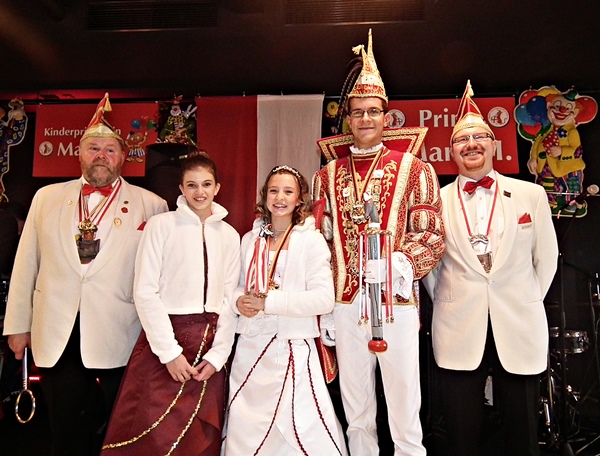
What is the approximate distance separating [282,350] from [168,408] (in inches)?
25.0

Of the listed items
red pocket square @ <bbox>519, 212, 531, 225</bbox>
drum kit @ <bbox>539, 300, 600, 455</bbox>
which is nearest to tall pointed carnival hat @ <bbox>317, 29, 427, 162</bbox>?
red pocket square @ <bbox>519, 212, 531, 225</bbox>

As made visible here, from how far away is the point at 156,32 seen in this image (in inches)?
177

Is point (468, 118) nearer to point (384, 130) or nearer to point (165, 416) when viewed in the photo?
point (384, 130)

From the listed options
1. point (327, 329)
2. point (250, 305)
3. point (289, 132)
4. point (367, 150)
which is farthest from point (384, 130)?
point (289, 132)

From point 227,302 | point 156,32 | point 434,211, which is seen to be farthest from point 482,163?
point 156,32

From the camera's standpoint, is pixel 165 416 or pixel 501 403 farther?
pixel 501 403

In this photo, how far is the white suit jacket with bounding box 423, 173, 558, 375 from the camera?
284 centimetres

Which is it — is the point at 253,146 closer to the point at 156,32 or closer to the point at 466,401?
the point at 156,32

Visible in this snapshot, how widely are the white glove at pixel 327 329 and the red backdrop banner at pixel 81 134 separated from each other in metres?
3.03

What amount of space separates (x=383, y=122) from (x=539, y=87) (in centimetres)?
278

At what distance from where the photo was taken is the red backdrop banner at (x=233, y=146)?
4867mm

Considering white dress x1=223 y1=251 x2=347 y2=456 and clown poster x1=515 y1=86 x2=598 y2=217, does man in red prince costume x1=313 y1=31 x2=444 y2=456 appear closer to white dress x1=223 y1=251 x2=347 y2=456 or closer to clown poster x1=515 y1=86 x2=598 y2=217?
white dress x1=223 y1=251 x2=347 y2=456

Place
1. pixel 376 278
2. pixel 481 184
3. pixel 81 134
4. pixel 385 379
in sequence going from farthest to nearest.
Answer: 1. pixel 81 134
2. pixel 481 184
3. pixel 385 379
4. pixel 376 278

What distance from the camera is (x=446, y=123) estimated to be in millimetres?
4961
